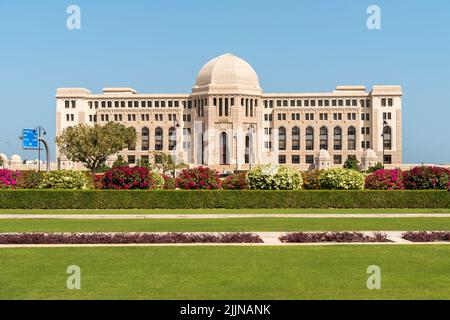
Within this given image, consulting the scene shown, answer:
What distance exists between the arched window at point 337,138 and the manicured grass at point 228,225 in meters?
102

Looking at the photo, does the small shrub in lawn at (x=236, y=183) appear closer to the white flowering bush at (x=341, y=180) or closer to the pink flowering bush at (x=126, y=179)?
the white flowering bush at (x=341, y=180)

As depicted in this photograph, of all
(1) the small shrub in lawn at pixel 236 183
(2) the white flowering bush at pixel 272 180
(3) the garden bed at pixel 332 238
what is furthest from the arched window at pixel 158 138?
(3) the garden bed at pixel 332 238

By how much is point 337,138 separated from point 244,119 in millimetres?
20715

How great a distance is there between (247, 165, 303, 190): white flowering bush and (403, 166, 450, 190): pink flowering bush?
7.69 m

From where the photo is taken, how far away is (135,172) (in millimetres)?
39719

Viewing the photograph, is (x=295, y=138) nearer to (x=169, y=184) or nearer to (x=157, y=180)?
(x=169, y=184)

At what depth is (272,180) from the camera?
40.0 meters

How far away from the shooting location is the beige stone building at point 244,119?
125 metres
